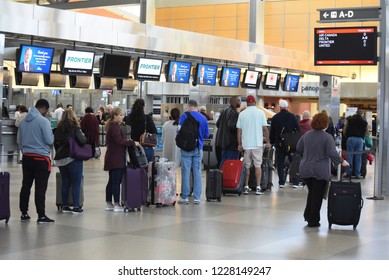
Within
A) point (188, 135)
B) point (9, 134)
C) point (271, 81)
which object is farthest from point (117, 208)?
point (271, 81)

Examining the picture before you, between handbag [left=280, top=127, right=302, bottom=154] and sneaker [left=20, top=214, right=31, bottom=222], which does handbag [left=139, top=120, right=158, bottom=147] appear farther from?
handbag [left=280, top=127, right=302, bottom=154]

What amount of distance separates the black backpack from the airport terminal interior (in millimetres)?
1009

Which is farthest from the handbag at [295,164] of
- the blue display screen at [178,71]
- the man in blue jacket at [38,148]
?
the blue display screen at [178,71]

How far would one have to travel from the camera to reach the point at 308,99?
33.7 metres

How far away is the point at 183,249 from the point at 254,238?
1226mm

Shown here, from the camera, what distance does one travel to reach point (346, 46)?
45.1 ft

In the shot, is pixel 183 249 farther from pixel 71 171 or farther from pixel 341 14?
pixel 341 14

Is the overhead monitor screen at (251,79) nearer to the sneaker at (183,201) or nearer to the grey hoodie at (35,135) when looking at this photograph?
the sneaker at (183,201)

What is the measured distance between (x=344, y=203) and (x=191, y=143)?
10.4 feet

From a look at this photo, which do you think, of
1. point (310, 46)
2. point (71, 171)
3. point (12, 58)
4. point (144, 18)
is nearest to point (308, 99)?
point (310, 46)

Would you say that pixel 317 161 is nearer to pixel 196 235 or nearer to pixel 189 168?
pixel 196 235

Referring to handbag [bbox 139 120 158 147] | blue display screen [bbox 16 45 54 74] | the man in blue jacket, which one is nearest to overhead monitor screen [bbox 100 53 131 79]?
blue display screen [bbox 16 45 54 74]

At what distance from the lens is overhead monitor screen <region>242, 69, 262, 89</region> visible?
23.0 meters

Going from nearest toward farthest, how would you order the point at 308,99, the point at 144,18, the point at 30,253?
1. the point at 30,253
2. the point at 144,18
3. the point at 308,99
